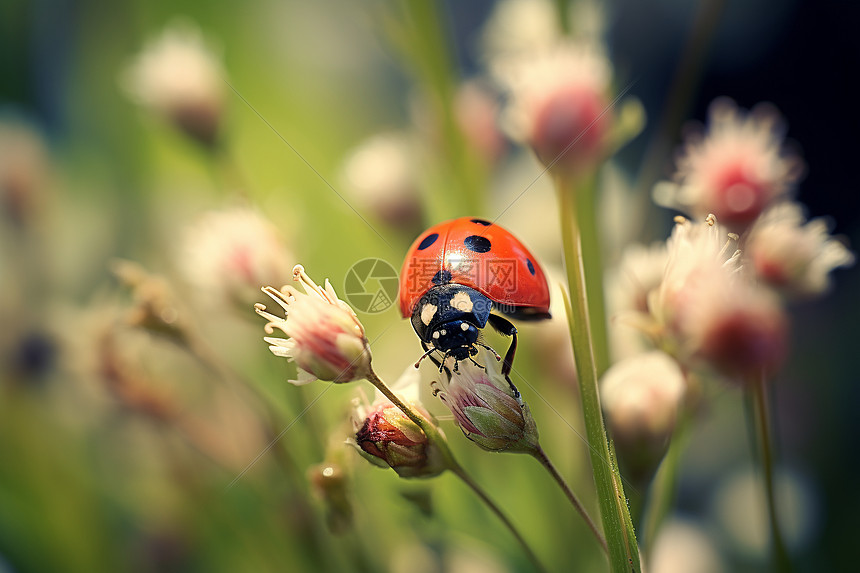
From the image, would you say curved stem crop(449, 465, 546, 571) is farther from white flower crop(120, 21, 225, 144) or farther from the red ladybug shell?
white flower crop(120, 21, 225, 144)

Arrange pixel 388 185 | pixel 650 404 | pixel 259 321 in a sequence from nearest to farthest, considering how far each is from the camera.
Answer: pixel 650 404, pixel 259 321, pixel 388 185

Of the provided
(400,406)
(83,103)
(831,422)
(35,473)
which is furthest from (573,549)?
(83,103)

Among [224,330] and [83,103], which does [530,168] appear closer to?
[224,330]

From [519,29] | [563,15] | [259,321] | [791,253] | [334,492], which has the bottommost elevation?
[334,492]

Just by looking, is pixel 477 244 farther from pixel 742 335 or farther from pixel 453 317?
pixel 742 335

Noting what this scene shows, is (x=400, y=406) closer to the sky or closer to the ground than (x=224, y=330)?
closer to the ground

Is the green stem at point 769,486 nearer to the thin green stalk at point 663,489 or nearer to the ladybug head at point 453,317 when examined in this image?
the thin green stalk at point 663,489

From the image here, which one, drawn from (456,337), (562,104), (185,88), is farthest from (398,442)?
(185,88)
